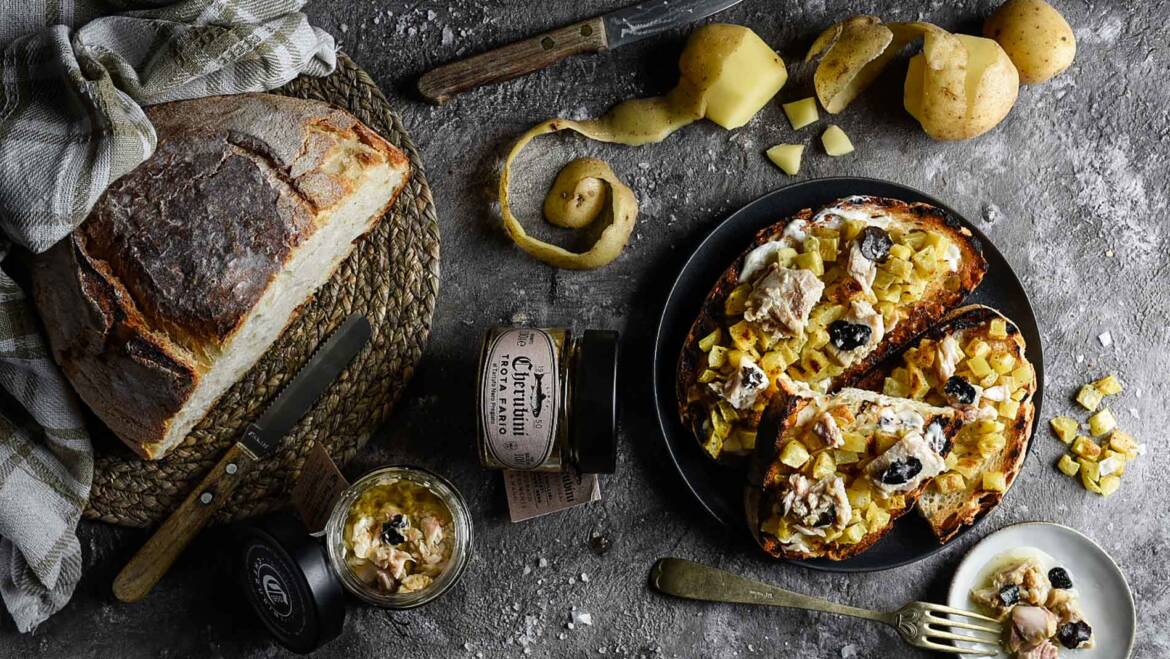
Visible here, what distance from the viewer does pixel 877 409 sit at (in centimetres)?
244

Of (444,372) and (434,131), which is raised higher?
(434,131)

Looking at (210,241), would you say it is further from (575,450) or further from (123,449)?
(575,450)

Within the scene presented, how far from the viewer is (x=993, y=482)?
2566mm

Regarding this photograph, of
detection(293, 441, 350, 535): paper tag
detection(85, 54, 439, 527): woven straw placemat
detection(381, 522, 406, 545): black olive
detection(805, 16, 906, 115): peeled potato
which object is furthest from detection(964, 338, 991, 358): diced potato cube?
detection(293, 441, 350, 535): paper tag

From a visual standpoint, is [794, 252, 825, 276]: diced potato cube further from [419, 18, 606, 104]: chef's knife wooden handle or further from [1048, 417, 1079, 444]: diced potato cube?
[1048, 417, 1079, 444]: diced potato cube

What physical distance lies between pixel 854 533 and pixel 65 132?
2.26 meters

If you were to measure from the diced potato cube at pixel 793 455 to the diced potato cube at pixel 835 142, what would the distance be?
0.97 meters

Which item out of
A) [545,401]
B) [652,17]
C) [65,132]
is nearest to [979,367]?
[545,401]

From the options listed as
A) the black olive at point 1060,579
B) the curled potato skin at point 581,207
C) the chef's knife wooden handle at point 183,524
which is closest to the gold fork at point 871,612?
the black olive at point 1060,579

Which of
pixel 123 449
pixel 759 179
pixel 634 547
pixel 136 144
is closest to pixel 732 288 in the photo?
pixel 759 179

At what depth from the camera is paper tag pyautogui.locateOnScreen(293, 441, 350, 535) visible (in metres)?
2.59

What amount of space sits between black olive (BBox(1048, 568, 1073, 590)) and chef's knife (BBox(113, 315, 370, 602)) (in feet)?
6.92

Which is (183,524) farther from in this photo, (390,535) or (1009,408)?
(1009,408)

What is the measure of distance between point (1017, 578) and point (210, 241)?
2403mm
